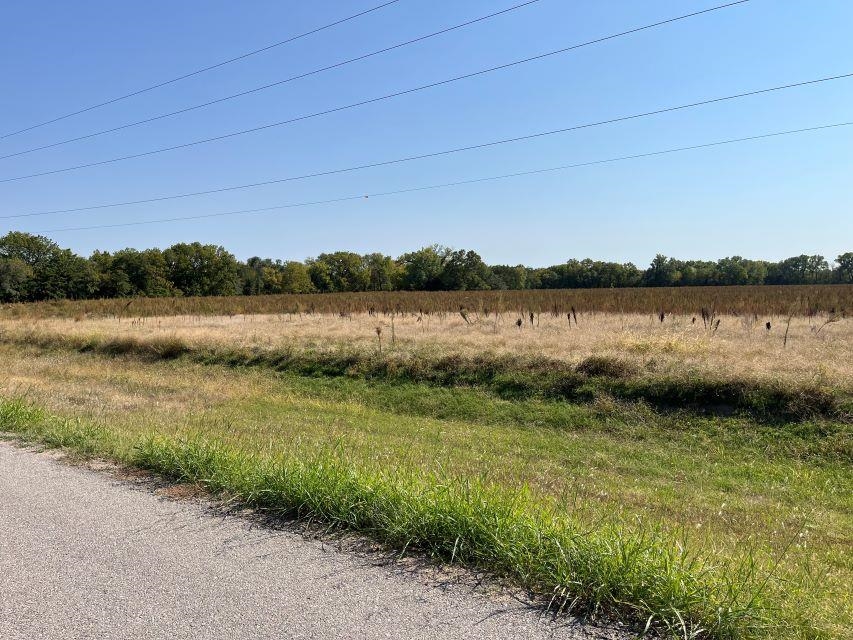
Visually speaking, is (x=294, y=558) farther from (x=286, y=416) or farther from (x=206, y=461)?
(x=286, y=416)

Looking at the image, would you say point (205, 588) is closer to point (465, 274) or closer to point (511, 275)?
point (465, 274)

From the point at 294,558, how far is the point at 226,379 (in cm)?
1564

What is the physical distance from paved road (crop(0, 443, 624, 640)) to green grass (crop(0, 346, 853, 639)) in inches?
16.5

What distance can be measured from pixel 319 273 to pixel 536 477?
103949 mm

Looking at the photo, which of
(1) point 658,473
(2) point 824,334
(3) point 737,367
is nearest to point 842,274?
(2) point 824,334

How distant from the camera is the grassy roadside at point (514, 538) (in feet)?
10.3

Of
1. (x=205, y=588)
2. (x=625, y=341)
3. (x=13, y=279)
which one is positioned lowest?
(x=205, y=588)

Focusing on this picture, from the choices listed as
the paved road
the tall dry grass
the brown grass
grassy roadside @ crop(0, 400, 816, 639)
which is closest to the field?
grassy roadside @ crop(0, 400, 816, 639)

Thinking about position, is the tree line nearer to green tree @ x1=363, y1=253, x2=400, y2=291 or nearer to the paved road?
green tree @ x1=363, y1=253, x2=400, y2=291

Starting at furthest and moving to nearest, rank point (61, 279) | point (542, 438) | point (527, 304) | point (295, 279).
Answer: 1. point (295, 279)
2. point (61, 279)
3. point (527, 304)
4. point (542, 438)

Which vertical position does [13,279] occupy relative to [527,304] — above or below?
above

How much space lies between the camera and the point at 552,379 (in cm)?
1509

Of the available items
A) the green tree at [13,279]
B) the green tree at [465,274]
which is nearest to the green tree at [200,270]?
the green tree at [13,279]

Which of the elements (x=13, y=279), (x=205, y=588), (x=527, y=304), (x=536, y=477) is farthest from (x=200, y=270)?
(x=205, y=588)
